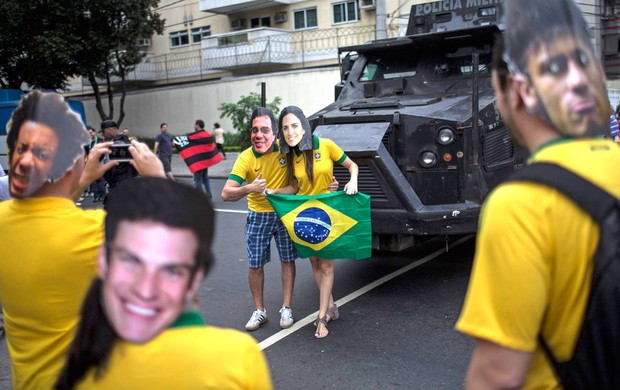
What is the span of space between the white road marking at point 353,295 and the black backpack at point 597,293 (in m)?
3.67

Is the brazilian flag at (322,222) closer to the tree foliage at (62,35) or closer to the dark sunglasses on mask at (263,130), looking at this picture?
the dark sunglasses on mask at (263,130)

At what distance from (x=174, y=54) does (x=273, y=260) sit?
27219mm

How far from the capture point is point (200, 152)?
36.3ft

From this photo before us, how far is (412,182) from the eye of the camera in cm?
604

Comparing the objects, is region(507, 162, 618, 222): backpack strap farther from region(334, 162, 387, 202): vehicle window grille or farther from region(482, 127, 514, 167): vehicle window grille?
region(482, 127, 514, 167): vehicle window grille

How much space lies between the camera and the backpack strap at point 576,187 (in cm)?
150

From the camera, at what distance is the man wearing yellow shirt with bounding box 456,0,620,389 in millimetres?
1496

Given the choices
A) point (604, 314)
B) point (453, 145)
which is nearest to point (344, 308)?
point (453, 145)

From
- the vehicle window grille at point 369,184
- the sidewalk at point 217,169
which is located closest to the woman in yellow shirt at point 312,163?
the vehicle window grille at point 369,184

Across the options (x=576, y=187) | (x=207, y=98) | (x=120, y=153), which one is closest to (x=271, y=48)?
(x=207, y=98)

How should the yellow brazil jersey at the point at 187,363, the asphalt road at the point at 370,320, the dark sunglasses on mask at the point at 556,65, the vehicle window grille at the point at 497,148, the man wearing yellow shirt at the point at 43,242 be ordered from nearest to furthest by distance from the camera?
the yellow brazil jersey at the point at 187,363, the dark sunglasses on mask at the point at 556,65, the man wearing yellow shirt at the point at 43,242, the asphalt road at the point at 370,320, the vehicle window grille at the point at 497,148

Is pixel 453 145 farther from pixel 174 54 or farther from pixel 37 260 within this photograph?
pixel 174 54

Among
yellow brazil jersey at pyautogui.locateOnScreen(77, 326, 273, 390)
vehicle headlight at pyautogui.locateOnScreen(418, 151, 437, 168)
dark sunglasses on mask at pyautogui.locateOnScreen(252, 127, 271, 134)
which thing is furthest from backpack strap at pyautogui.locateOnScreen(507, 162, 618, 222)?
vehicle headlight at pyautogui.locateOnScreen(418, 151, 437, 168)

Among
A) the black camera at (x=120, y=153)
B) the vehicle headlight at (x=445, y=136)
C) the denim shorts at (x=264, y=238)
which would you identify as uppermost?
the black camera at (x=120, y=153)
